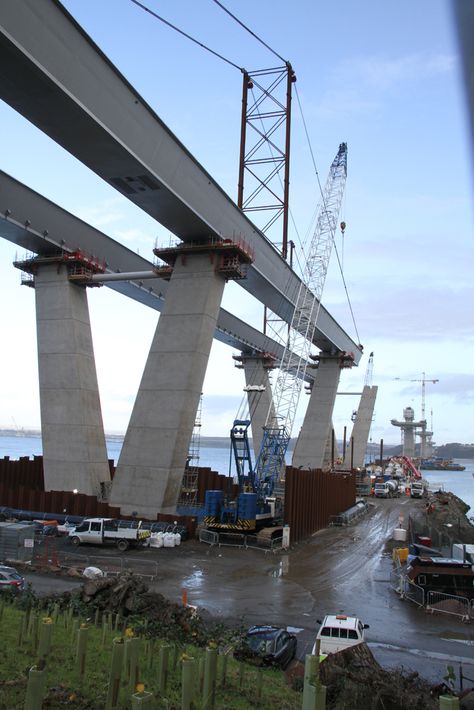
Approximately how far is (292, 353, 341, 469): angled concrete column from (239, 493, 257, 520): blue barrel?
37.2m

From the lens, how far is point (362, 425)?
108 meters

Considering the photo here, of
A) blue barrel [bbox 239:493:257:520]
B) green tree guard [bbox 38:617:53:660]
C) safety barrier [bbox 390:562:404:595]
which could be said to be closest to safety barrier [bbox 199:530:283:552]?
blue barrel [bbox 239:493:257:520]

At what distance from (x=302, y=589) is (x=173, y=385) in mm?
16537

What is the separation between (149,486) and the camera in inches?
1420

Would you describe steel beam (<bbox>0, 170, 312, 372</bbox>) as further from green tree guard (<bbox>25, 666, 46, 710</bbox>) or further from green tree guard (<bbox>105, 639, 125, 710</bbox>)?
green tree guard (<bbox>25, 666, 46, 710</bbox>)

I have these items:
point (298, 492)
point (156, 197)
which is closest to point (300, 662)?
point (298, 492)

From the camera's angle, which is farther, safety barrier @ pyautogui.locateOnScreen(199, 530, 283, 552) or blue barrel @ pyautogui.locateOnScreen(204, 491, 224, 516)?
blue barrel @ pyautogui.locateOnScreen(204, 491, 224, 516)

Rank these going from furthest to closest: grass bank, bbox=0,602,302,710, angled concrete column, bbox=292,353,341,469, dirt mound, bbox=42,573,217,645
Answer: angled concrete column, bbox=292,353,341,469 < dirt mound, bbox=42,573,217,645 < grass bank, bbox=0,602,302,710

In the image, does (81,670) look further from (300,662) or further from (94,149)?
(94,149)

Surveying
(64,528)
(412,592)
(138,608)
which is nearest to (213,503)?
(64,528)

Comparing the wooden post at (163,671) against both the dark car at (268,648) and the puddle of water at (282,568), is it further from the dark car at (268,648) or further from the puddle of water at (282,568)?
the puddle of water at (282,568)

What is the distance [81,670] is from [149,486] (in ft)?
86.8

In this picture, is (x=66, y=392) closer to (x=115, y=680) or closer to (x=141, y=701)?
(x=115, y=680)

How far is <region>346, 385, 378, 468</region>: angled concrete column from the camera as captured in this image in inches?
4178
